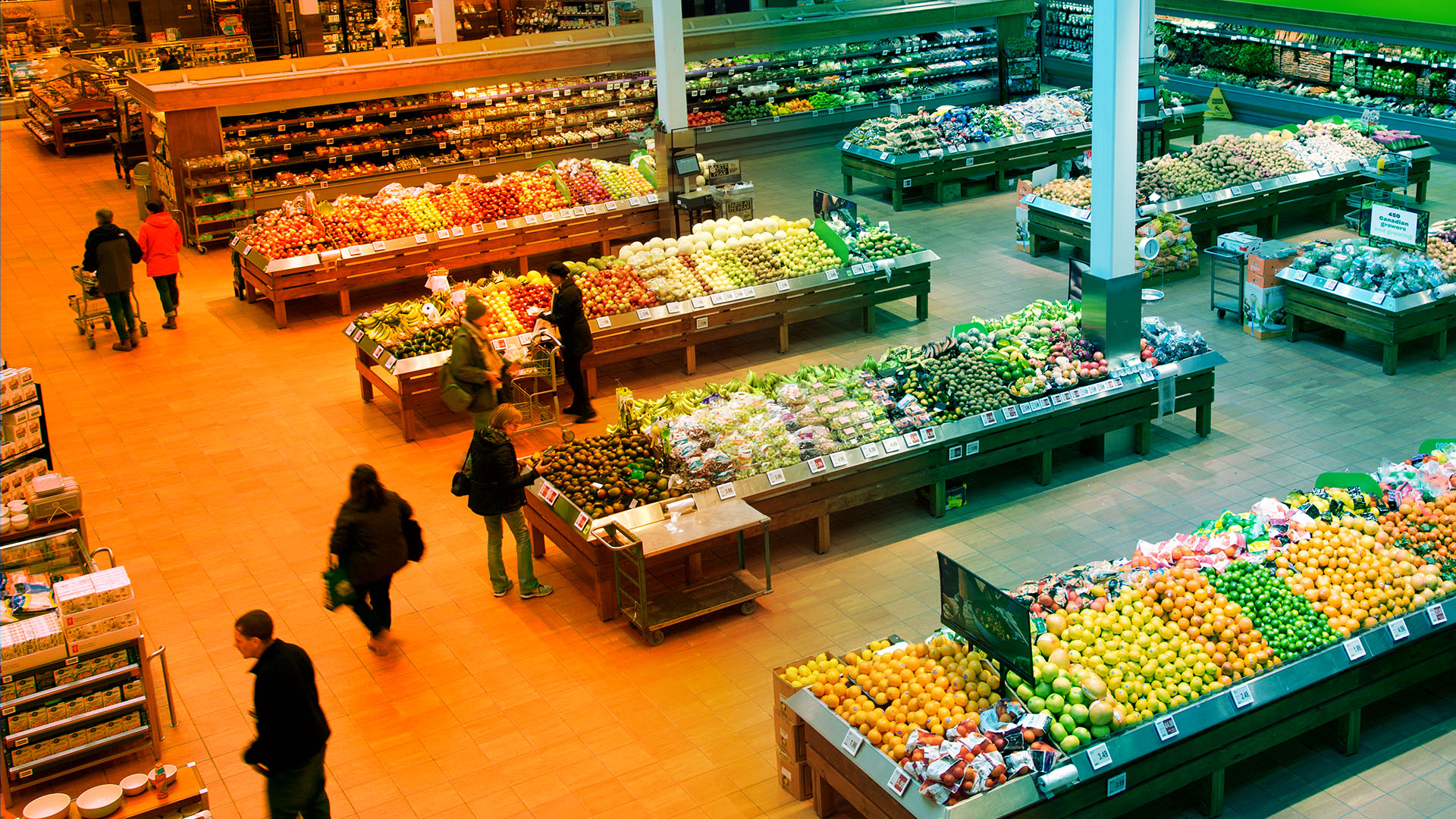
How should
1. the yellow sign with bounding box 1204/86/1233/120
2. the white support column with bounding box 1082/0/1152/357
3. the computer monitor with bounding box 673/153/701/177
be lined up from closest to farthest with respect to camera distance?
the white support column with bounding box 1082/0/1152/357, the computer monitor with bounding box 673/153/701/177, the yellow sign with bounding box 1204/86/1233/120

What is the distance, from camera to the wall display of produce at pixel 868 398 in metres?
8.91

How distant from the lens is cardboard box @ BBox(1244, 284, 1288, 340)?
12.5 metres

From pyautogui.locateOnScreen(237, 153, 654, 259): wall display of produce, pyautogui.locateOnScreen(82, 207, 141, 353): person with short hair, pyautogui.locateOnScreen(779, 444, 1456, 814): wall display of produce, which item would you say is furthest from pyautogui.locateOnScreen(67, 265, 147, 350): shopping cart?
pyautogui.locateOnScreen(779, 444, 1456, 814): wall display of produce

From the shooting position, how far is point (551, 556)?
30.7ft

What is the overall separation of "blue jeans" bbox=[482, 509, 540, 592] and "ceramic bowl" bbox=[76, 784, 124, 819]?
2.82 metres

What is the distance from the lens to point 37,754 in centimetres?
687

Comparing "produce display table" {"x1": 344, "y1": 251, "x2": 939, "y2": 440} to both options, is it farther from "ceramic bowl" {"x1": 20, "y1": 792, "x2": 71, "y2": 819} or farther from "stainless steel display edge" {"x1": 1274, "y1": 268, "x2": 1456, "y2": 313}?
"ceramic bowl" {"x1": 20, "y1": 792, "x2": 71, "y2": 819}

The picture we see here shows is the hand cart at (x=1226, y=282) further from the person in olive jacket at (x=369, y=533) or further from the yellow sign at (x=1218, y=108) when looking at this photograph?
the person in olive jacket at (x=369, y=533)

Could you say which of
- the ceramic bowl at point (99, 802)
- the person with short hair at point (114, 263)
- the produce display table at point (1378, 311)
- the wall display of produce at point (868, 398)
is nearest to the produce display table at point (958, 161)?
the produce display table at point (1378, 311)

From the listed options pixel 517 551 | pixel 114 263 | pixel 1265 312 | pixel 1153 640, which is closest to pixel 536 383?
pixel 517 551

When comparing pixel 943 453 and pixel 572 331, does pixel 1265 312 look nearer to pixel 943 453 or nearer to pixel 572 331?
pixel 943 453

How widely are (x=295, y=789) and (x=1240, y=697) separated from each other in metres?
4.43

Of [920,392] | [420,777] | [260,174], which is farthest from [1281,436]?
[260,174]

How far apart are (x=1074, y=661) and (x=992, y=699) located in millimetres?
469
